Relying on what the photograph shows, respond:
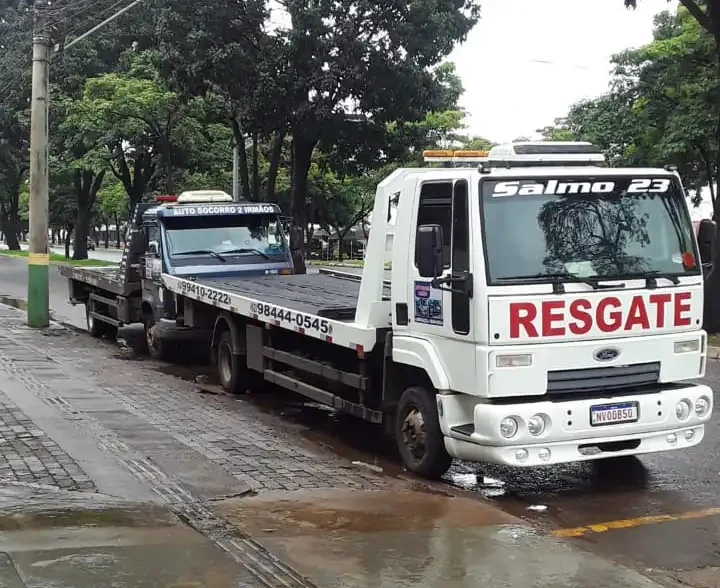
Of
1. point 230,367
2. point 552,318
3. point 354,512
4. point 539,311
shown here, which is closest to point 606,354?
point 552,318

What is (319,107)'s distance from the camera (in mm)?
23156

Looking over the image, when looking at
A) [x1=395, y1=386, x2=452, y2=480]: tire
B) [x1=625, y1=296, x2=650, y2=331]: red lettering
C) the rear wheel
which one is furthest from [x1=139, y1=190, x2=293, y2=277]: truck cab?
→ [x1=625, y1=296, x2=650, y2=331]: red lettering

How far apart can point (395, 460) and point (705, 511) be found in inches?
104

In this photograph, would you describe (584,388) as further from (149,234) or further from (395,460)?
(149,234)

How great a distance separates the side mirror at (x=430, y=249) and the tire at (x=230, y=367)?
477 centimetres

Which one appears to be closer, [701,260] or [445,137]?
[701,260]

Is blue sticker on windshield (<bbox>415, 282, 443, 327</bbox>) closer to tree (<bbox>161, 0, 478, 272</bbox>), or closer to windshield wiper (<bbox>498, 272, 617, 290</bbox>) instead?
windshield wiper (<bbox>498, 272, 617, 290</bbox>)

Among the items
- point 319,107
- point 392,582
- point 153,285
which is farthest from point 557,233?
point 319,107

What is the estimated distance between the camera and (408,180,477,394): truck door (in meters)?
6.90

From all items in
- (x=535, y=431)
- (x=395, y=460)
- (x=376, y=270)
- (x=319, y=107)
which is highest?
(x=319, y=107)

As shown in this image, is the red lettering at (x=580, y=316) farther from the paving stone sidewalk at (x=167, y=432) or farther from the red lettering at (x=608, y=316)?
the paving stone sidewalk at (x=167, y=432)

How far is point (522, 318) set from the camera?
6758mm

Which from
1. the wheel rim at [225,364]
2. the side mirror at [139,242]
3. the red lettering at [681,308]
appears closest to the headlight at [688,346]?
the red lettering at [681,308]

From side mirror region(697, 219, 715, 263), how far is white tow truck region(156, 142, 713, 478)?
144mm
